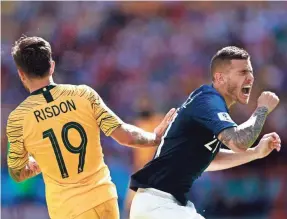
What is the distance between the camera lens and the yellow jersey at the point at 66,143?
15.5ft

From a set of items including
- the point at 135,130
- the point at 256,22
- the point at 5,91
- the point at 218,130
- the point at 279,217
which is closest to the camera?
the point at 218,130

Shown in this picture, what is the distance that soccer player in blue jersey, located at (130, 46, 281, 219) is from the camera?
4.71 metres

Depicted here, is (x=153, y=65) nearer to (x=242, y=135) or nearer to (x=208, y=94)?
(x=208, y=94)

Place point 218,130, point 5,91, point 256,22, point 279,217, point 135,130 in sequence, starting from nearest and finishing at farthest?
point 218,130
point 135,130
point 279,217
point 5,91
point 256,22

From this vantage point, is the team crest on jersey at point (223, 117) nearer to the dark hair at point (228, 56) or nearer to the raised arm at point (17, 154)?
the dark hair at point (228, 56)

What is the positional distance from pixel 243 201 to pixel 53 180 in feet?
21.8

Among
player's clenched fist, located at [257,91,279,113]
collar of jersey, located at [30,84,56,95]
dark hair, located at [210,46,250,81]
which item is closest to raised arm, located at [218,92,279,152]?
player's clenched fist, located at [257,91,279,113]

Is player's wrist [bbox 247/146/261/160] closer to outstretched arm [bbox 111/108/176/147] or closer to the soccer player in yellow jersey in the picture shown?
outstretched arm [bbox 111/108/176/147]

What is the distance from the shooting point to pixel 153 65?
41.1ft

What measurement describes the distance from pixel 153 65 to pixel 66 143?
7901mm

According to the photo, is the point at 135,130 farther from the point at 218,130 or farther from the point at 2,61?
the point at 2,61

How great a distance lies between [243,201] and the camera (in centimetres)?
1101

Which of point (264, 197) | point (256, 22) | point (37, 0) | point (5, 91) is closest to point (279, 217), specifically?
point (264, 197)

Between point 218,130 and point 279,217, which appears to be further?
point 279,217
